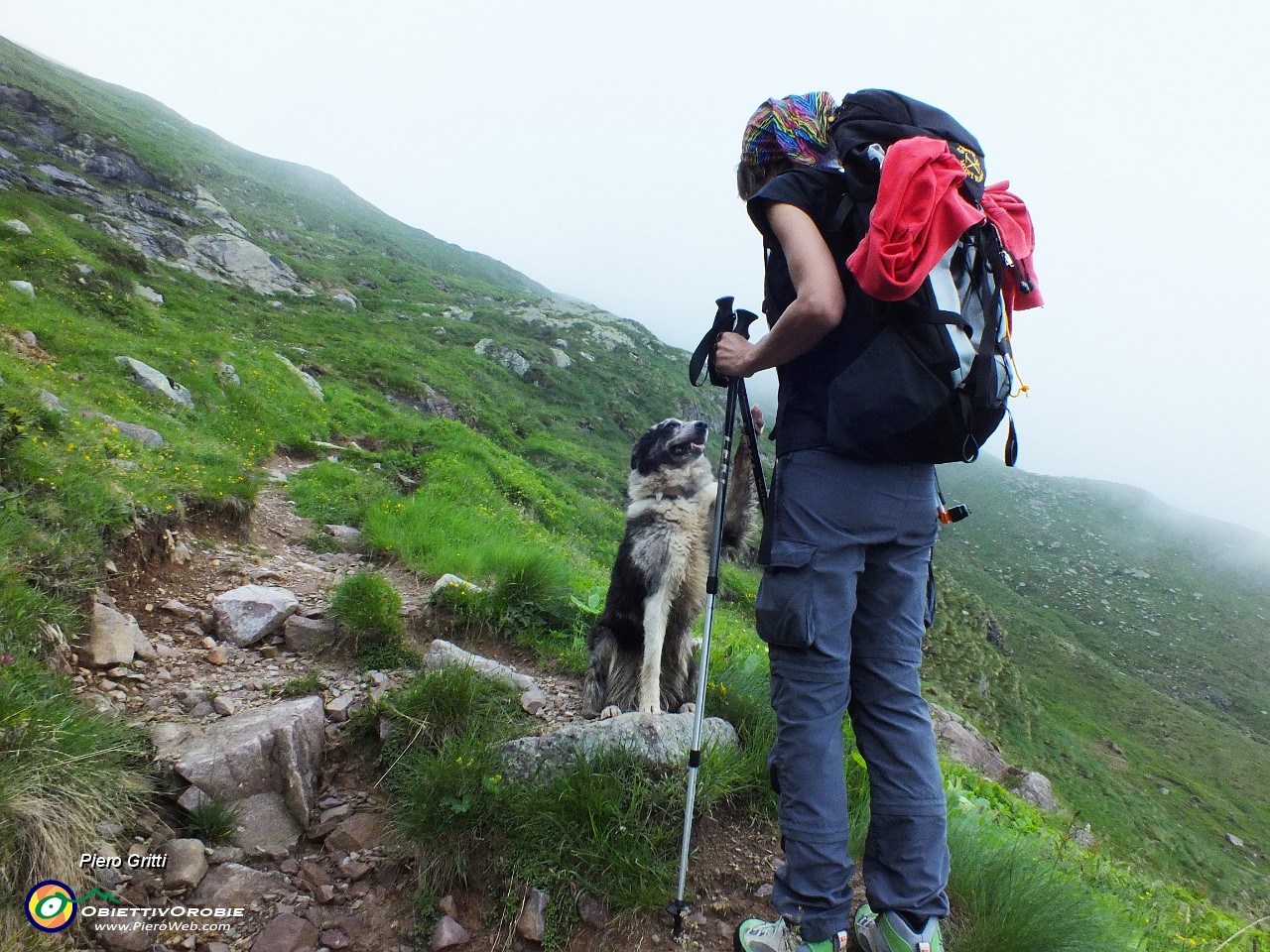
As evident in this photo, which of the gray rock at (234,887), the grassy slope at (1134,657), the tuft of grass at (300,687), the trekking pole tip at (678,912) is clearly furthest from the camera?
the grassy slope at (1134,657)

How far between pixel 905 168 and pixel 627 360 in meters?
57.4

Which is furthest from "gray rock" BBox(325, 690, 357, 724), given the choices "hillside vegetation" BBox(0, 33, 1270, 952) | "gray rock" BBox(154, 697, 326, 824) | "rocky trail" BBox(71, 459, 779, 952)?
"hillside vegetation" BBox(0, 33, 1270, 952)

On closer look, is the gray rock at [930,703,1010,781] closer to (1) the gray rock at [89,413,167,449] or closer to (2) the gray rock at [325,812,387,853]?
(2) the gray rock at [325,812,387,853]

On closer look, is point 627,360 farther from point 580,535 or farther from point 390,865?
point 390,865

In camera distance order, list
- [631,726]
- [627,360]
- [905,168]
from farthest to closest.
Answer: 1. [627,360]
2. [631,726]
3. [905,168]

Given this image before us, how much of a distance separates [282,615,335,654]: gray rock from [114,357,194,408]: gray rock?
795cm

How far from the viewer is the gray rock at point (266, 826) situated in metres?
3.11

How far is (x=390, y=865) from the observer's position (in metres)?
3.06

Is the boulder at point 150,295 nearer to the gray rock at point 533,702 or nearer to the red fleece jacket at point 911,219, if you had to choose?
the gray rock at point 533,702

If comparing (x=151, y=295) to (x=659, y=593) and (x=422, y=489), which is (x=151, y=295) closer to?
(x=422, y=489)

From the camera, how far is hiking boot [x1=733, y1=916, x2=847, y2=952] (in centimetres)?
232

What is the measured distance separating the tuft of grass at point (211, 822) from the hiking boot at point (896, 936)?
121 inches

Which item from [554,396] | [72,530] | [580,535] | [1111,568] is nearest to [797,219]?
[72,530]

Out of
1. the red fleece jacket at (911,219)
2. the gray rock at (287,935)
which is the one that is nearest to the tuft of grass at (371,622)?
the gray rock at (287,935)
